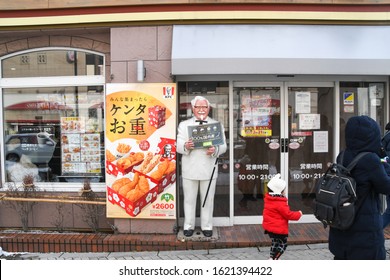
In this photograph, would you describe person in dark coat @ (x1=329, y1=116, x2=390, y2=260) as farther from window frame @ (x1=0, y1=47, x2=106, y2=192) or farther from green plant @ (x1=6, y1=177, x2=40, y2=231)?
green plant @ (x1=6, y1=177, x2=40, y2=231)

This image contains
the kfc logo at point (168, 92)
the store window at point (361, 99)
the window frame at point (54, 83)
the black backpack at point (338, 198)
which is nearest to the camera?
the black backpack at point (338, 198)

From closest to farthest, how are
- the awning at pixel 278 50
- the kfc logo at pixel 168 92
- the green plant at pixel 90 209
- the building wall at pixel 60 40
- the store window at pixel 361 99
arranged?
the awning at pixel 278 50, the kfc logo at pixel 168 92, the green plant at pixel 90 209, the building wall at pixel 60 40, the store window at pixel 361 99

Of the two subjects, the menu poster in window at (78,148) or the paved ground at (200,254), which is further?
the menu poster in window at (78,148)

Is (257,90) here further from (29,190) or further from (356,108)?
(29,190)

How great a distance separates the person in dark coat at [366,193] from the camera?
291 cm

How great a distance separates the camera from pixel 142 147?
5.38 meters

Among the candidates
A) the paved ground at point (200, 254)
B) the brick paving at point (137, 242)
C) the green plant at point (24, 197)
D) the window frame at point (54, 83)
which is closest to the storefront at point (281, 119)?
the brick paving at point (137, 242)

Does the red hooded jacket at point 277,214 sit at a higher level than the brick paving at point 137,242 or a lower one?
higher

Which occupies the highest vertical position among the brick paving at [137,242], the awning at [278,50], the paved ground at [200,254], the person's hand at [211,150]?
the awning at [278,50]

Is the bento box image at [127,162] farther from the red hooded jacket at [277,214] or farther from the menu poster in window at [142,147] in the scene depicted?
the red hooded jacket at [277,214]

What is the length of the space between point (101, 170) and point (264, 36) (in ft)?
10.8

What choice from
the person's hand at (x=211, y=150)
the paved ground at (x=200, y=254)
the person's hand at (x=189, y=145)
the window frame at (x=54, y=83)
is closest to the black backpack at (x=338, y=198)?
the paved ground at (x=200, y=254)

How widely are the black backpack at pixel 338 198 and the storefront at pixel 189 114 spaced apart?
2.86 meters

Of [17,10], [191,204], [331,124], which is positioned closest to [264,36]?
[331,124]
